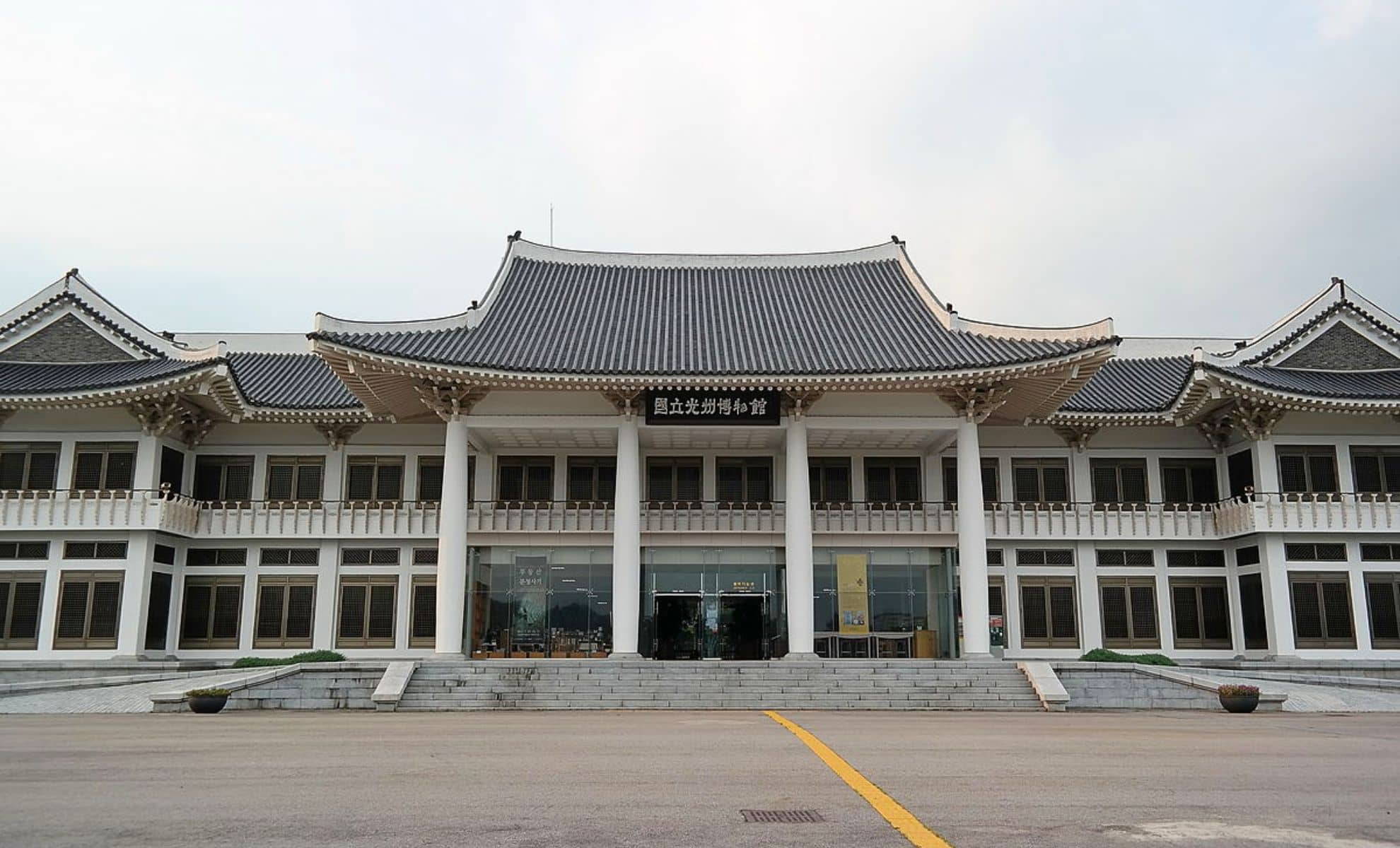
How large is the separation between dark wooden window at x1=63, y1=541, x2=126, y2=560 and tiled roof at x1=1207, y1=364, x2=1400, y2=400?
2789 centimetres

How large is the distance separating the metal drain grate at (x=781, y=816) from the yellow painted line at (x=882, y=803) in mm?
542

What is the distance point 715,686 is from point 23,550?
750 inches

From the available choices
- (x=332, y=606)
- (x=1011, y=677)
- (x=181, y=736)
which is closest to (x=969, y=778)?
(x=181, y=736)

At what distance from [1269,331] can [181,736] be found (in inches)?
1110

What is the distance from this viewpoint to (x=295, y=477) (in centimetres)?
3119

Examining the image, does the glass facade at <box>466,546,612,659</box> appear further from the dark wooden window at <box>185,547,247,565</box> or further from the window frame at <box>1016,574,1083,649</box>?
the window frame at <box>1016,574,1083,649</box>

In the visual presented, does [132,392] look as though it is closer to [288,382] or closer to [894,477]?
[288,382]

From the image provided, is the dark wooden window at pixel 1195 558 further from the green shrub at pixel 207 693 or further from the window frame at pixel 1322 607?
the green shrub at pixel 207 693

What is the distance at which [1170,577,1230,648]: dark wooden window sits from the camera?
30.1 m

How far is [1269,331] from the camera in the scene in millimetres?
30266

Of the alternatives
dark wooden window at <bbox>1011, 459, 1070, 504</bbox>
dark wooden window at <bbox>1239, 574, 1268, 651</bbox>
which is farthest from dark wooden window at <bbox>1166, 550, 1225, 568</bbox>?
dark wooden window at <bbox>1011, 459, 1070, 504</bbox>

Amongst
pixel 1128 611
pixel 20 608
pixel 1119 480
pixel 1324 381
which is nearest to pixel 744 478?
pixel 1119 480

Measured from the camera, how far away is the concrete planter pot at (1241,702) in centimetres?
2025

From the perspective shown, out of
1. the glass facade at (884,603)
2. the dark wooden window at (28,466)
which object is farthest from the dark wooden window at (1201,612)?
the dark wooden window at (28,466)
